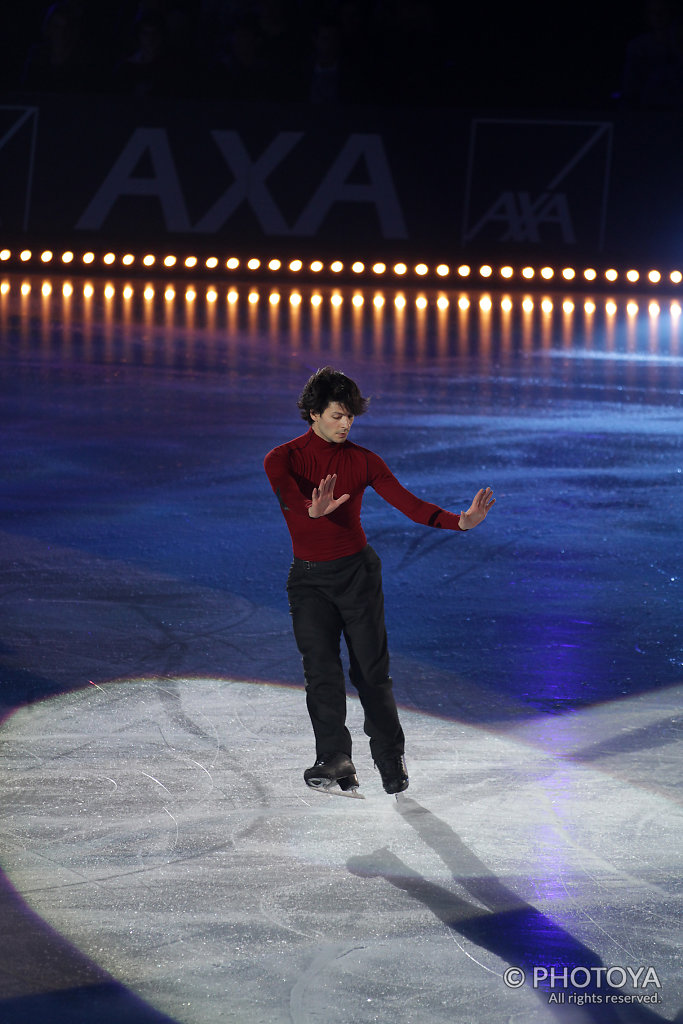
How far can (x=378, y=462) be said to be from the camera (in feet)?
15.5

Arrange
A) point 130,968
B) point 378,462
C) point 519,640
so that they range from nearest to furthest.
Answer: point 130,968
point 378,462
point 519,640

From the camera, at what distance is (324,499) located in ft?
14.4

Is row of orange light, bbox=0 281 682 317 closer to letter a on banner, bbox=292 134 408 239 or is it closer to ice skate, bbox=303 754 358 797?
letter a on banner, bbox=292 134 408 239

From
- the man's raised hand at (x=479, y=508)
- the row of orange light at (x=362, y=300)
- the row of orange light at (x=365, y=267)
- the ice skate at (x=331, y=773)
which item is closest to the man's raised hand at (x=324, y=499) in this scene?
the man's raised hand at (x=479, y=508)

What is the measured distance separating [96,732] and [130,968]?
1.68 metres

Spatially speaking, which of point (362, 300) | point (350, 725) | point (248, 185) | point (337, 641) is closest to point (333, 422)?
point (337, 641)

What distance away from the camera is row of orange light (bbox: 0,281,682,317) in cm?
1642

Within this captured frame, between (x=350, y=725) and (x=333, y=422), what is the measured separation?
4.39ft

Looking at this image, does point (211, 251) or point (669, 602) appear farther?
point (211, 251)

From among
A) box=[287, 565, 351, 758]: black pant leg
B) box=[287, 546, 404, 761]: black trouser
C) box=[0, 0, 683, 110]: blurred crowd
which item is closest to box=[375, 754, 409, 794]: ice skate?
box=[287, 546, 404, 761]: black trouser

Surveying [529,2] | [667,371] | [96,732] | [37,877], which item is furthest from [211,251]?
[37,877]

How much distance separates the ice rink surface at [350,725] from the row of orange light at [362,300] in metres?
5.10

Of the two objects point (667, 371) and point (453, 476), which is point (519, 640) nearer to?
point (453, 476)

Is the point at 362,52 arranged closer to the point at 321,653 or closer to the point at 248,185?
the point at 248,185
